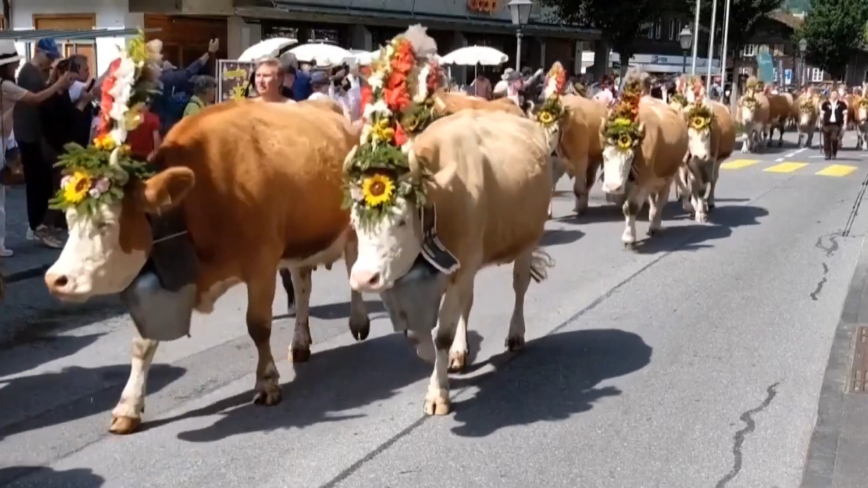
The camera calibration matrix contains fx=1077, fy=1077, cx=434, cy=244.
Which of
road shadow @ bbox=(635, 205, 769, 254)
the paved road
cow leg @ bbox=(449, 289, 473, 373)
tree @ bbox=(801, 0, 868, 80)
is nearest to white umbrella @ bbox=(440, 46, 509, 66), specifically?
road shadow @ bbox=(635, 205, 769, 254)

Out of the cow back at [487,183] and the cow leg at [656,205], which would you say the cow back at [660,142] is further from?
the cow back at [487,183]

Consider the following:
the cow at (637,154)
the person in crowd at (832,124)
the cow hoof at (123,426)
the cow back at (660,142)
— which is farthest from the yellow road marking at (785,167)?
the cow hoof at (123,426)

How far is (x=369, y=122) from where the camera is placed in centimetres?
604

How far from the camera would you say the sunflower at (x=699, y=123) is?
1463 centimetres

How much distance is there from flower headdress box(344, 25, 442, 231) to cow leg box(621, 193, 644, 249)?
18.7 ft

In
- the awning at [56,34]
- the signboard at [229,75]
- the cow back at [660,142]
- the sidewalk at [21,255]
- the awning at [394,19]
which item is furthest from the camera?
the awning at [394,19]

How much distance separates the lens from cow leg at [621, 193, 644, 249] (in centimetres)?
1221

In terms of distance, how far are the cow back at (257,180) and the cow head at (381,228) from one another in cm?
81

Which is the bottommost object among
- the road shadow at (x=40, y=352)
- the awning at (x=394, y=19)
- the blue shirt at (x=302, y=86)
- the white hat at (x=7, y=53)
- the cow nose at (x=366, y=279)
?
the road shadow at (x=40, y=352)

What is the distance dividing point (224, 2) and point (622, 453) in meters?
25.1

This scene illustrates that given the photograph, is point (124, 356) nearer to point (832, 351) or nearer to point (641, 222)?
→ point (832, 351)

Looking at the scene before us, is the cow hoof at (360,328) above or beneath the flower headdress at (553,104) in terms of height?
beneath

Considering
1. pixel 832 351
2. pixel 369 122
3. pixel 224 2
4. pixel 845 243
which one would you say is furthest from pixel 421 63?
pixel 224 2

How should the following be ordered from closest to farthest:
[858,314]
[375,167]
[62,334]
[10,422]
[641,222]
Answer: [375,167] < [10,422] < [62,334] < [858,314] < [641,222]
